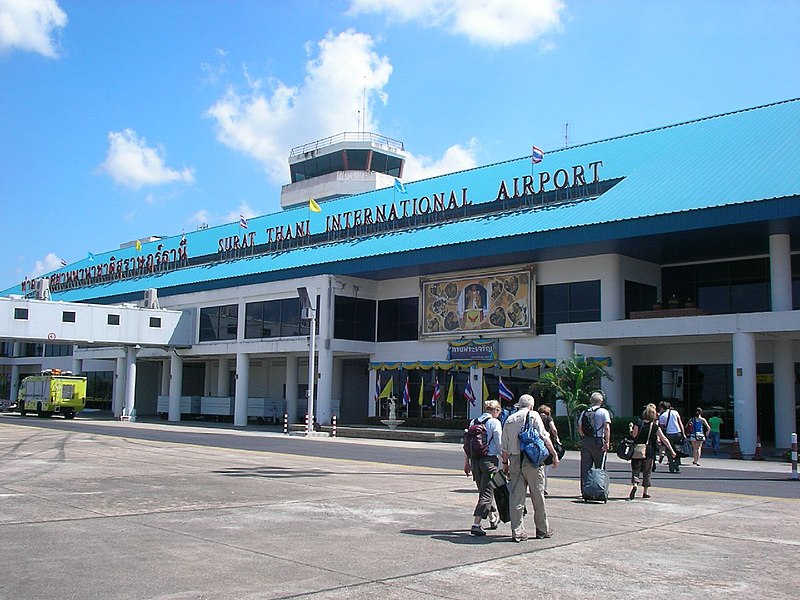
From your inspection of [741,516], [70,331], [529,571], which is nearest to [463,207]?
[70,331]

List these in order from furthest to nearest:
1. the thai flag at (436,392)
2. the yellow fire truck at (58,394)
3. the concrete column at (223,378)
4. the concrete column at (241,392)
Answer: the concrete column at (223,378)
the yellow fire truck at (58,394)
the concrete column at (241,392)
the thai flag at (436,392)

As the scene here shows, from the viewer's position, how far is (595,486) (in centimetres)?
1430

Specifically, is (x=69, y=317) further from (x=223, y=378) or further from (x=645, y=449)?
(x=645, y=449)

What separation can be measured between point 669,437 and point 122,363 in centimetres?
4704

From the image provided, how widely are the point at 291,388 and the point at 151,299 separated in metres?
11.2

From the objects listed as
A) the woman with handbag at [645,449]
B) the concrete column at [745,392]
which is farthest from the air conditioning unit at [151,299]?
the woman with handbag at [645,449]

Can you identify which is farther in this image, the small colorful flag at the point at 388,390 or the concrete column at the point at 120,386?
the concrete column at the point at 120,386

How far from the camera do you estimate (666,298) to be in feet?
124

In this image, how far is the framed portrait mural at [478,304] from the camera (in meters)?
38.6

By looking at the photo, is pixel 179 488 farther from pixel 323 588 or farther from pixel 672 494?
pixel 672 494

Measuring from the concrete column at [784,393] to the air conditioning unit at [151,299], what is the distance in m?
37.2

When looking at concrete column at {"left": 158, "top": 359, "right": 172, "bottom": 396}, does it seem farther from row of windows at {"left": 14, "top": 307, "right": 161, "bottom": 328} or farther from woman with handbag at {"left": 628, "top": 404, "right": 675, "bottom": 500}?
woman with handbag at {"left": 628, "top": 404, "right": 675, "bottom": 500}

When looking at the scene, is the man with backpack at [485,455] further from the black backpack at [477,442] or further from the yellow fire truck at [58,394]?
the yellow fire truck at [58,394]

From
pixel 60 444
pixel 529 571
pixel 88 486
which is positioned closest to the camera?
pixel 529 571
